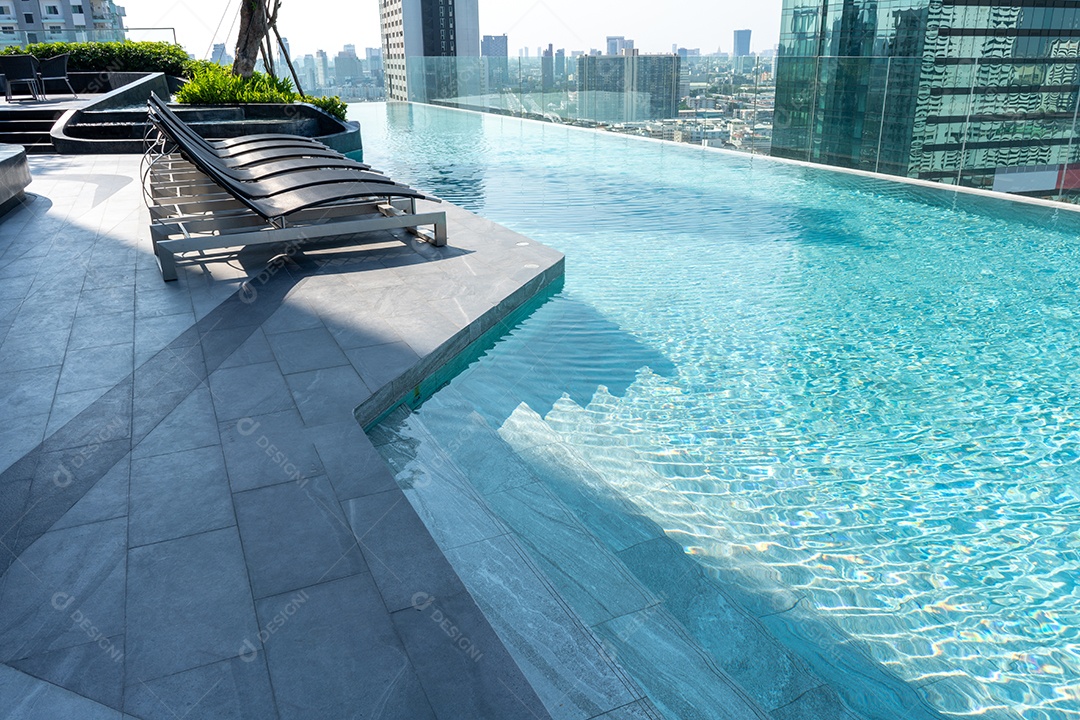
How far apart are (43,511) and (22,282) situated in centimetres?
371

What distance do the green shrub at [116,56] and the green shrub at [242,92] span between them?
137 inches

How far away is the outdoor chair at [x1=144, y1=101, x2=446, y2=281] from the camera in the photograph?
5.97 m

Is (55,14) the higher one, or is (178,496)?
(55,14)

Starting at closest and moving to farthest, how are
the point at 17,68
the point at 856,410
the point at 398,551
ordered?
the point at 398,551 < the point at 856,410 < the point at 17,68

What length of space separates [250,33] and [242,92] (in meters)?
2.73

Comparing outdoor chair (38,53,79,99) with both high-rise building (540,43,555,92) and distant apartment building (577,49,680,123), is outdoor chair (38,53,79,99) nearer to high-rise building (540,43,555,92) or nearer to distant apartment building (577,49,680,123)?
distant apartment building (577,49,680,123)

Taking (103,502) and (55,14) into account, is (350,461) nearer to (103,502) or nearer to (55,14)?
(103,502)

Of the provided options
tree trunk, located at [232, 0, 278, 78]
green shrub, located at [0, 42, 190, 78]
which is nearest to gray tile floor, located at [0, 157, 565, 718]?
tree trunk, located at [232, 0, 278, 78]

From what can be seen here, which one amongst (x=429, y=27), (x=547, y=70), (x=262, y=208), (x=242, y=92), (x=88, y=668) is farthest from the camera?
(x=429, y=27)

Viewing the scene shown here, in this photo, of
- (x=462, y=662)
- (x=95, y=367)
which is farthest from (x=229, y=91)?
(x=462, y=662)

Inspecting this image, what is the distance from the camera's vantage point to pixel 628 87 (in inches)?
706

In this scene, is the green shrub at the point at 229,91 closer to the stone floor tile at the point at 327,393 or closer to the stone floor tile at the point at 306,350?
the stone floor tile at the point at 306,350

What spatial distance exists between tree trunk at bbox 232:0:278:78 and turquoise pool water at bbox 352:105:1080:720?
11156 mm

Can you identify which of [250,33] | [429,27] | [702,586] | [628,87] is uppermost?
[429,27]
